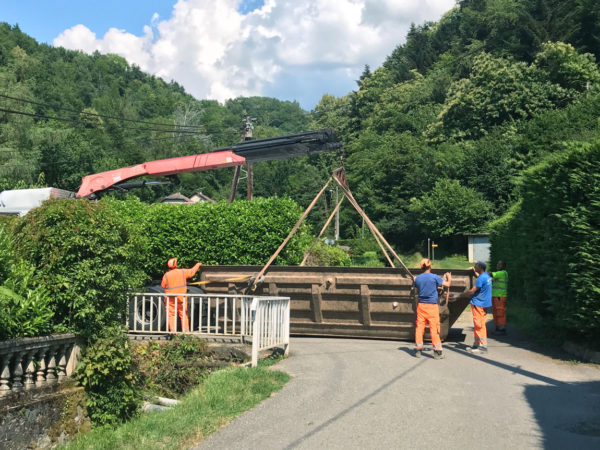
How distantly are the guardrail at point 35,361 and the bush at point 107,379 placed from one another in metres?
0.20

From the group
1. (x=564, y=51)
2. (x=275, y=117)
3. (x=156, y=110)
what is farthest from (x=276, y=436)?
(x=275, y=117)

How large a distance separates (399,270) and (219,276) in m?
4.32

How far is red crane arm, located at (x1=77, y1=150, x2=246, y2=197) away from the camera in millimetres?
20781

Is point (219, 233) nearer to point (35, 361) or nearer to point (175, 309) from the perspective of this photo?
point (175, 309)

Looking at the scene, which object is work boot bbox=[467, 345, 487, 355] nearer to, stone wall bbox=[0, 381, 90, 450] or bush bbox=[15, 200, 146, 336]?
bush bbox=[15, 200, 146, 336]

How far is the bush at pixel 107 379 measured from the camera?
7.13 metres

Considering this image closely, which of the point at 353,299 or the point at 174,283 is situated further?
the point at 353,299

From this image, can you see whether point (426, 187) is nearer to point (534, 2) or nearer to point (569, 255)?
point (534, 2)

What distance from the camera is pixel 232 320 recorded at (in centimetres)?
1109

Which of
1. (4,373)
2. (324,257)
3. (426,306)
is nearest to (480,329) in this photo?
(426,306)

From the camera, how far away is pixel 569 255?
10641 millimetres

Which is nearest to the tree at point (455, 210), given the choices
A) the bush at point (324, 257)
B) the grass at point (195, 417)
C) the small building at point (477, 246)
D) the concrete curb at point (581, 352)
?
the small building at point (477, 246)

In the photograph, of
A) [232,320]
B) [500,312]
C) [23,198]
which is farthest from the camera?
[23,198]

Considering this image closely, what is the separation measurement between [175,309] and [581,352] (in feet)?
24.5
